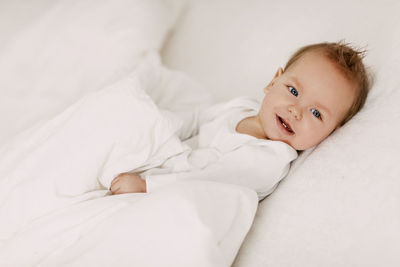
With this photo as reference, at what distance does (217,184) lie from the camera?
30.9 inches

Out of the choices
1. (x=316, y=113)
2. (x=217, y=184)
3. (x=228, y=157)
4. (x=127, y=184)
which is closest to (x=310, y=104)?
(x=316, y=113)

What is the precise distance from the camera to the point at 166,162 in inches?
42.0

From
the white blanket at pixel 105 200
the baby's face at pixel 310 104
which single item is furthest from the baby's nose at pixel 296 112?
the white blanket at pixel 105 200

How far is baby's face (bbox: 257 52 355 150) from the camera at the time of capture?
971 millimetres

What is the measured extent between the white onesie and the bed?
0.17ft

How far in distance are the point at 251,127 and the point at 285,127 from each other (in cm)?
13

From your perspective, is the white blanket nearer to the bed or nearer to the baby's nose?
the bed

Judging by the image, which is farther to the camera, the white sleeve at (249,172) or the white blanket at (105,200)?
the white sleeve at (249,172)

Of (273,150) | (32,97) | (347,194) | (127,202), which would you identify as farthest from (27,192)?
(347,194)

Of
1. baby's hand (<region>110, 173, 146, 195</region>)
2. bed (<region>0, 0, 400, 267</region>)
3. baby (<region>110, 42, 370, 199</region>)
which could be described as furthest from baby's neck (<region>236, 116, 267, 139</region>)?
baby's hand (<region>110, 173, 146, 195</region>)

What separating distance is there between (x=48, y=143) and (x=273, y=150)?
Answer: 1.83ft

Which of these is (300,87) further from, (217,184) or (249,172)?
(217,184)

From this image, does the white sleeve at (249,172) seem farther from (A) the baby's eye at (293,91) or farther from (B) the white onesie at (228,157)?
(A) the baby's eye at (293,91)

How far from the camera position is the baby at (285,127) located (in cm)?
96
